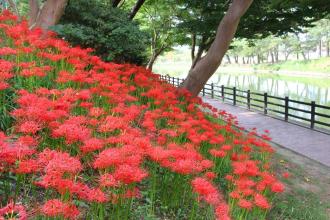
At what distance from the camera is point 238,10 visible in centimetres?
916

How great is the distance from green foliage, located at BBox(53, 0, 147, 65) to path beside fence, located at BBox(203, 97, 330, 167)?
5759mm

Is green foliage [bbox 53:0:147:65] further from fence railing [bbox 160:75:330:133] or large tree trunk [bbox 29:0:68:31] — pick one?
fence railing [bbox 160:75:330:133]

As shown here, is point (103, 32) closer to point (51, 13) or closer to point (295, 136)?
point (51, 13)

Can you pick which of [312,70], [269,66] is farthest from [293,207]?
[269,66]

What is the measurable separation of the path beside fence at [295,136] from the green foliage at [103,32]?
576 centimetres

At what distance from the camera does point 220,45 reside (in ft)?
31.1

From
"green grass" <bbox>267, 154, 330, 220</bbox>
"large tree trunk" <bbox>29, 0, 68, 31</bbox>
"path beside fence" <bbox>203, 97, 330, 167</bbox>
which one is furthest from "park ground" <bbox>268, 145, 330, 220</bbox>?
"large tree trunk" <bbox>29, 0, 68, 31</bbox>

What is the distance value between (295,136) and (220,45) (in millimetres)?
5359

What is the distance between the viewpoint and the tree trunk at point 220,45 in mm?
9219

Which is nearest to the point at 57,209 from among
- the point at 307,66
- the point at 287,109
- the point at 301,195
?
the point at 301,195

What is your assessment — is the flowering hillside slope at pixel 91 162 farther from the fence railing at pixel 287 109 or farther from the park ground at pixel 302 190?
the fence railing at pixel 287 109

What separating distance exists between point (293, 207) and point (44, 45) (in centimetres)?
533

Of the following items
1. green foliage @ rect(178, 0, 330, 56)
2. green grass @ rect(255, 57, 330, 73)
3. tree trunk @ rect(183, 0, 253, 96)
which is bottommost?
green grass @ rect(255, 57, 330, 73)

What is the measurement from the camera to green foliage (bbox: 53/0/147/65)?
8227 millimetres
